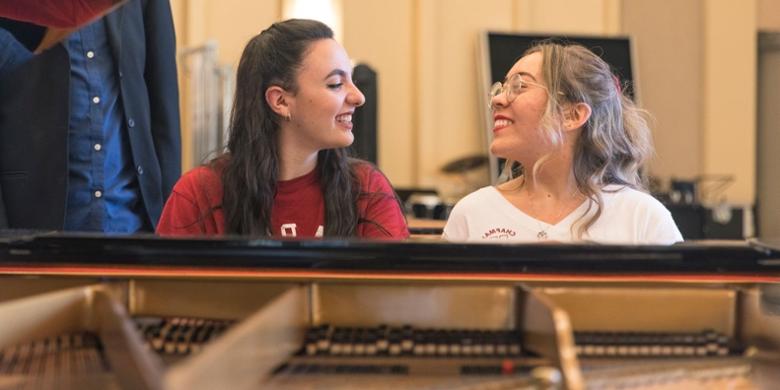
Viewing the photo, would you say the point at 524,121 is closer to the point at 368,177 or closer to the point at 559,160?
the point at 559,160

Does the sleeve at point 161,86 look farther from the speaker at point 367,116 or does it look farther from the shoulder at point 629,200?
the speaker at point 367,116

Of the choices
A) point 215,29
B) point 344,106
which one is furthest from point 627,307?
point 215,29

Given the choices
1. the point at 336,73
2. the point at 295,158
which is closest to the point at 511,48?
the point at 336,73

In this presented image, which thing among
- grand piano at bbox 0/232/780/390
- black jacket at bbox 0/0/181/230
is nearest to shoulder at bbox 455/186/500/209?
grand piano at bbox 0/232/780/390

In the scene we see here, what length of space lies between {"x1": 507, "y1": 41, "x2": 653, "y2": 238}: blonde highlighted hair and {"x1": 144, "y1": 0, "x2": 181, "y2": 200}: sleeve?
1143 mm

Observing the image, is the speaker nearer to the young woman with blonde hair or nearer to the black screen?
the black screen

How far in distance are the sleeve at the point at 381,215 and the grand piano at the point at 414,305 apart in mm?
744

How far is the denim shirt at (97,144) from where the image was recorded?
8.63 feet

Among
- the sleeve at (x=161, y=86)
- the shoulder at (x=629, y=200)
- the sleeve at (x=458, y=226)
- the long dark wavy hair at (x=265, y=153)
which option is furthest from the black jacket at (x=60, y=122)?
the shoulder at (x=629, y=200)

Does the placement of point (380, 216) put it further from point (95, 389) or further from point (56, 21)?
point (95, 389)

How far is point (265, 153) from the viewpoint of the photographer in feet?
7.82

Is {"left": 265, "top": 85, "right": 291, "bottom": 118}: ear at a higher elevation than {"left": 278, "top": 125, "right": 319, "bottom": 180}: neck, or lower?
higher

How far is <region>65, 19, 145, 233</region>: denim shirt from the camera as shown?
263 centimetres

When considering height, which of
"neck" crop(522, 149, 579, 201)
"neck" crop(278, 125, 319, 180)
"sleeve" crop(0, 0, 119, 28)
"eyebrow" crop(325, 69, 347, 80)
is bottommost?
"neck" crop(522, 149, 579, 201)
